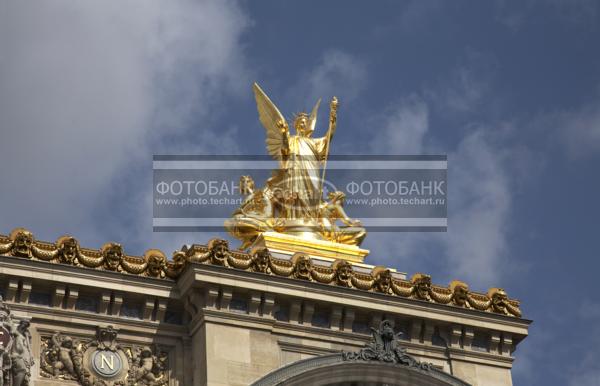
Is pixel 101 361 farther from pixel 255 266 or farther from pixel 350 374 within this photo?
pixel 350 374

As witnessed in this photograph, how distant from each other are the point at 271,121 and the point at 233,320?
771 centimetres

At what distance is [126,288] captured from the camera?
4056 cm

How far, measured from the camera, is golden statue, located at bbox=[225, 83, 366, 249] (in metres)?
45.0

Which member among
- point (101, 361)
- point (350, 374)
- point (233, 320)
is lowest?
point (101, 361)

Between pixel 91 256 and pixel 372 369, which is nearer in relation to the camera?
pixel 91 256

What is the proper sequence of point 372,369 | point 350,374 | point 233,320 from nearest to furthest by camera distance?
point 233,320, point 350,374, point 372,369

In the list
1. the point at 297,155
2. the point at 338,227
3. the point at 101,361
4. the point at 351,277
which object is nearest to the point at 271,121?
the point at 297,155

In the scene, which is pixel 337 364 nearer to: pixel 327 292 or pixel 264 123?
pixel 327 292

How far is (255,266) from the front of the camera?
1635 inches

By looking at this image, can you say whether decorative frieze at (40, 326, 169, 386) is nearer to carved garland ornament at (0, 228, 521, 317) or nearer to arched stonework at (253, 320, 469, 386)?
carved garland ornament at (0, 228, 521, 317)

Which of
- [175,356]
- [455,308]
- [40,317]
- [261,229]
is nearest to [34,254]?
[40,317]

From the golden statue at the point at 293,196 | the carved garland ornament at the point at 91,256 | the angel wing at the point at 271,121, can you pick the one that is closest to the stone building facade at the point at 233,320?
the carved garland ornament at the point at 91,256

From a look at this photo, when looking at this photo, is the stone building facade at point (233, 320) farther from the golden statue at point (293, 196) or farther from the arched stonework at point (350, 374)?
the golden statue at point (293, 196)

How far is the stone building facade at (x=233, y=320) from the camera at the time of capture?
3972 cm
